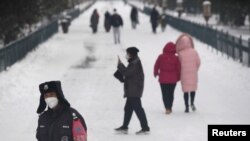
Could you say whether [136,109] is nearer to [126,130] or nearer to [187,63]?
[126,130]

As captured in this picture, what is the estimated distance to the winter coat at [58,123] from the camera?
535 centimetres

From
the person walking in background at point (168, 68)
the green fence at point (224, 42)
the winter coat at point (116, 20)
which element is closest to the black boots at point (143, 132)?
the person walking in background at point (168, 68)

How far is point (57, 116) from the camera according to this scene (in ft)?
17.5

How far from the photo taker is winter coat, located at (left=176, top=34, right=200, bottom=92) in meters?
12.9

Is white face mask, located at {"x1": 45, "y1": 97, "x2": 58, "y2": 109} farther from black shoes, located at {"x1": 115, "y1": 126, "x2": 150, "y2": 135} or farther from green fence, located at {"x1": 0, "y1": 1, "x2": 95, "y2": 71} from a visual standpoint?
green fence, located at {"x1": 0, "y1": 1, "x2": 95, "y2": 71}

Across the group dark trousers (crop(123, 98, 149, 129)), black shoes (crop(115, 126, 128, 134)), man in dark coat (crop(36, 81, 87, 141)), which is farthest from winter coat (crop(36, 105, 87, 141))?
black shoes (crop(115, 126, 128, 134))

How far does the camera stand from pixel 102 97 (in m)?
15.5

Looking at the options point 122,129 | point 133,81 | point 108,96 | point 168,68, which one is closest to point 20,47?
point 108,96

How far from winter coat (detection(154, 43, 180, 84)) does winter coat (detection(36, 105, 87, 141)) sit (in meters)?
7.24

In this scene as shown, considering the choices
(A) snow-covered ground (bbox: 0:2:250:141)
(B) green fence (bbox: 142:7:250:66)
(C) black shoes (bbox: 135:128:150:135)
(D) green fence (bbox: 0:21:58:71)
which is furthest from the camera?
(B) green fence (bbox: 142:7:250:66)

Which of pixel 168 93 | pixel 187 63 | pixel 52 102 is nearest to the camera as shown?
pixel 52 102

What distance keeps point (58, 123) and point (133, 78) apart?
5.45 metres

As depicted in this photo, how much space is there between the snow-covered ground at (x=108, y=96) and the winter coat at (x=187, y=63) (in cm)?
68

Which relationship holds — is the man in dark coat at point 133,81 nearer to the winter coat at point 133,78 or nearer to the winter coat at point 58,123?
the winter coat at point 133,78
